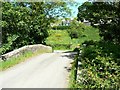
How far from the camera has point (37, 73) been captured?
13570 millimetres

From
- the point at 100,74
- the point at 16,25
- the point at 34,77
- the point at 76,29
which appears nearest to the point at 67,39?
the point at 76,29

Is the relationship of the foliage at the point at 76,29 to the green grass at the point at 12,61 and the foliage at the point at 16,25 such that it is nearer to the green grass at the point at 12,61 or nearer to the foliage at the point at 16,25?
the foliage at the point at 16,25

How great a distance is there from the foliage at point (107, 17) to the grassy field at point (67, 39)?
2302 cm

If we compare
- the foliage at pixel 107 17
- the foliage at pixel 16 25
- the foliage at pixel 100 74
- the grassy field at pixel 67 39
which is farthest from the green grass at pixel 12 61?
the grassy field at pixel 67 39

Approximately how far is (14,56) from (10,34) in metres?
5.85

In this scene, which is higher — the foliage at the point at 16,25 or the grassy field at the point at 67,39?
the foliage at the point at 16,25

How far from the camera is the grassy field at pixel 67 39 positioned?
1875 inches

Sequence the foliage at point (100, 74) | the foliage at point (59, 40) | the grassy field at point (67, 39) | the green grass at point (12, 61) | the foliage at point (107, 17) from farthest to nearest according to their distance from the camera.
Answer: the grassy field at point (67, 39) < the foliage at point (59, 40) < the foliage at point (107, 17) < the green grass at point (12, 61) < the foliage at point (100, 74)

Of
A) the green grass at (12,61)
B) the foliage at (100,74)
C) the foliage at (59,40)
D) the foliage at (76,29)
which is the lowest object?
the foliage at (59,40)

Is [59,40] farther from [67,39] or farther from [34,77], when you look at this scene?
[34,77]

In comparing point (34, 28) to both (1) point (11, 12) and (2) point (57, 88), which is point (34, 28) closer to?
(1) point (11, 12)

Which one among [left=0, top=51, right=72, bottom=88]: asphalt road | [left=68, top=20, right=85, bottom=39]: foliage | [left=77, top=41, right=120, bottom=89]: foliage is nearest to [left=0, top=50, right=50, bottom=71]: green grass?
[left=0, top=51, right=72, bottom=88]: asphalt road

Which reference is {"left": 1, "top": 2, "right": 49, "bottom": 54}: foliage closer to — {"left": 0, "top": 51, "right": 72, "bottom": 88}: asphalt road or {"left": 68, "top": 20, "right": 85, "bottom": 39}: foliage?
{"left": 0, "top": 51, "right": 72, "bottom": 88}: asphalt road

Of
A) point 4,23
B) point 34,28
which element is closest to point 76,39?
point 34,28
